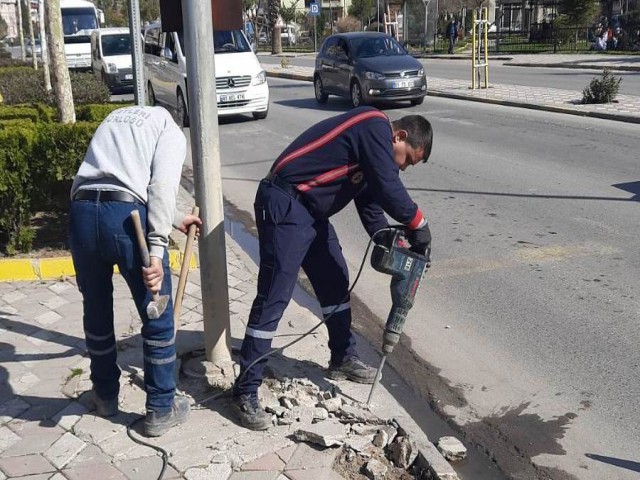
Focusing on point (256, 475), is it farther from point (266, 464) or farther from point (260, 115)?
point (260, 115)

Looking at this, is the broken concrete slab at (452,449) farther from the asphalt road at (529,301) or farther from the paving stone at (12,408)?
the paving stone at (12,408)

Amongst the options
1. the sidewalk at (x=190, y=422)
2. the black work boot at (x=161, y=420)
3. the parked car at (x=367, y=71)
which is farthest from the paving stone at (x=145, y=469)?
the parked car at (x=367, y=71)

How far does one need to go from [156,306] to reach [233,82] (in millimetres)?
12693

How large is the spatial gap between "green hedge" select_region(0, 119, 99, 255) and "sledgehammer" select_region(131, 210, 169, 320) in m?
3.30

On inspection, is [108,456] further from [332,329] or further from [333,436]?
[332,329]

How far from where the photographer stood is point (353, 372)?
13.8 ft

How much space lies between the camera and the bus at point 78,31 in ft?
96.7

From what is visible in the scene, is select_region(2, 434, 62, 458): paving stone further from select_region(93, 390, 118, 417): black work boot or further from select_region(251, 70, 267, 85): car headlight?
select_region(251, 70, 267, 85): car headlight

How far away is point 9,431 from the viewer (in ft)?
11.9

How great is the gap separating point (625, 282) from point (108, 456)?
4.15m

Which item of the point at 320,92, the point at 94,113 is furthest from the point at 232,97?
the point at 94,113

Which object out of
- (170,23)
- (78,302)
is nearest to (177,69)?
(78,302)

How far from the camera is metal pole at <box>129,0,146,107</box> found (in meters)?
5.97

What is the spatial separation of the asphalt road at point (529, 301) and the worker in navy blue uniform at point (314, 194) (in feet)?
3.72
